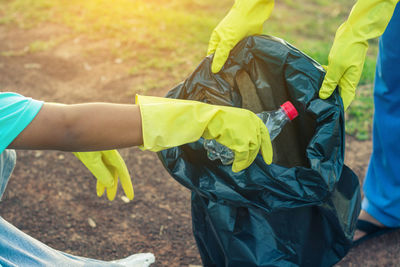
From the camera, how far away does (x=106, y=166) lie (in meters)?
1.56

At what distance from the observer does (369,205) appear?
2078mm

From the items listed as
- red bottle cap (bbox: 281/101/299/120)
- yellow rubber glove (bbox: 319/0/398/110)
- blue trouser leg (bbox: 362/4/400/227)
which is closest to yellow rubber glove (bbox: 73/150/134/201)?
red bottle cap (bbox: 281/101/299/120)

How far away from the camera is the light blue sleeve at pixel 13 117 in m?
1.08

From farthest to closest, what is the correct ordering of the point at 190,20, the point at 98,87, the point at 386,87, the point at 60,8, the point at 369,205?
the point at 60,8 < the point at 190,20 < the point at 98,87 < the point at 369,205 < the point at 386,87

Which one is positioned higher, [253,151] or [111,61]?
[253,151]

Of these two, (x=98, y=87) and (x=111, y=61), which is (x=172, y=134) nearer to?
(x=98, y=87)

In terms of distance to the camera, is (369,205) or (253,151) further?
(369,205)

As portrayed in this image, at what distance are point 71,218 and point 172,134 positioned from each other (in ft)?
4.05

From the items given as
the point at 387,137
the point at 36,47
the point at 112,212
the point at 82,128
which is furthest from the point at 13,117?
the point at 36,47

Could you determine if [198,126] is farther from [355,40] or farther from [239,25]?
[355,40]

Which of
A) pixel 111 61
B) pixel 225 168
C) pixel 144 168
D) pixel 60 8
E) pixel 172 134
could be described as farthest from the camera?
pixel 60 8

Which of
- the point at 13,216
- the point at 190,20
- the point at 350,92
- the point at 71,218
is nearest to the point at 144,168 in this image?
the point at 71,218

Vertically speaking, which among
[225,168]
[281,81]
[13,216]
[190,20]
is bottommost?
[13,216]

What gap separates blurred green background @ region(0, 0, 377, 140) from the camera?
143 inches
